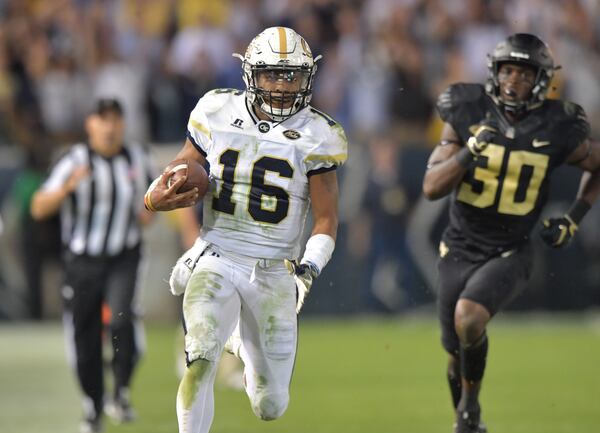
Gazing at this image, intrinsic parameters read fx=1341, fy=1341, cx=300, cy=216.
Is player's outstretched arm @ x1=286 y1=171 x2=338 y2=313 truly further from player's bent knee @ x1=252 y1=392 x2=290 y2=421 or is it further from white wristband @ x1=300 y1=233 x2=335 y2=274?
player's bent knee @ x1=252 y1=392 x2=290 y2=421

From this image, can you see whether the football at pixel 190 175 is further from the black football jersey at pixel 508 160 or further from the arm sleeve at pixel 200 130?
the black football jersey at pixel 508 160

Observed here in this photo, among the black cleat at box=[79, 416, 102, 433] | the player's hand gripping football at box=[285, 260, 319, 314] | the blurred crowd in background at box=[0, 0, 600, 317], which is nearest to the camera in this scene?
the player's hand gripping football at box=[285, 260, 319, 314]

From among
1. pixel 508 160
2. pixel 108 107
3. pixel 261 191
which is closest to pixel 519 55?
pixel 508 160

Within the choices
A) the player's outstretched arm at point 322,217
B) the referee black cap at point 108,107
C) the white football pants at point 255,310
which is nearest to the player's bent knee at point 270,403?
the white football pants at point 255,310

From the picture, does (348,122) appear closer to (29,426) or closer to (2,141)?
(2,141)

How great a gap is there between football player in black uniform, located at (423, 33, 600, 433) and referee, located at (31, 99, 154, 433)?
82.0 inches

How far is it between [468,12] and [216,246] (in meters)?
7.98

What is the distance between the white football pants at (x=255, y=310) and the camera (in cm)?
536

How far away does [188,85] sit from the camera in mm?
12359

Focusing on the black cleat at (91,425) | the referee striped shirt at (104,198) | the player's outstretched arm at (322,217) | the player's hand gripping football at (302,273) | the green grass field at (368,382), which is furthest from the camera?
the referee striped shirt at (104,198)

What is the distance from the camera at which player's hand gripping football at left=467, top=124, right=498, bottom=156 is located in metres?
5.79

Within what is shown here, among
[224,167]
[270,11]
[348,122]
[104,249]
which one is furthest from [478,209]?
[270,11]

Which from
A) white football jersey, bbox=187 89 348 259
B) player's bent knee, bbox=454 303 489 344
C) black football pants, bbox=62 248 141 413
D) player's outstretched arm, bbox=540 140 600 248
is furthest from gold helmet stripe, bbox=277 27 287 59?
black football pants, bbox=62 248 141 413

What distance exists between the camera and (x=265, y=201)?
217 inches
